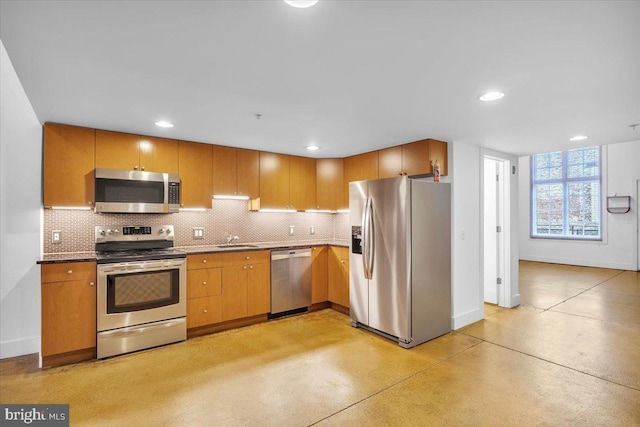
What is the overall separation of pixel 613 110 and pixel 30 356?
6093mm

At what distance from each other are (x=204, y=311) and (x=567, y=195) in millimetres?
9780

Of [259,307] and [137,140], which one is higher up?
[137,140]

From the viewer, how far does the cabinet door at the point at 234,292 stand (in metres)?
3.95

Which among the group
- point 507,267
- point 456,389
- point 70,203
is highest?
point 70,203

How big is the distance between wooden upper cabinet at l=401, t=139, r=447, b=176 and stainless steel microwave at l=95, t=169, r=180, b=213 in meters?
2.86

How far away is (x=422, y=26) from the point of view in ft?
5.39

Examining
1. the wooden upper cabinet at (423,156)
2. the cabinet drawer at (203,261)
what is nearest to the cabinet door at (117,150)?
the cabinet drawer at (203,261)

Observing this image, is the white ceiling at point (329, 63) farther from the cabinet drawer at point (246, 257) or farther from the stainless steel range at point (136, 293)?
the cabinet drawer at point (246, 257)

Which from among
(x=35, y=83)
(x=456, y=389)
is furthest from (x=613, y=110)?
(x=35, y=83)

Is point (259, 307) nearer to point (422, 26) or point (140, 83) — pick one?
point (140, 83)

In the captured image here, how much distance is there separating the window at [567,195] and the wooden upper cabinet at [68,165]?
999 cm

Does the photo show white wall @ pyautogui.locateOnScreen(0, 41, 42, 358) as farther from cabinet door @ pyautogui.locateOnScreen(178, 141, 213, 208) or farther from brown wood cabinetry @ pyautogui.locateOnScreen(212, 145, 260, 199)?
brown wood cabinetry @ pyautogui.locateOnScreen(212, 145, 260, 199)

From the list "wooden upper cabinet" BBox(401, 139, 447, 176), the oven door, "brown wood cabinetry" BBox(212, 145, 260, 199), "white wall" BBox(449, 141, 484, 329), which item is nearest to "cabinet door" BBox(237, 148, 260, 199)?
"brown wood cabinetry" BBox(212, 145, 260, 199)

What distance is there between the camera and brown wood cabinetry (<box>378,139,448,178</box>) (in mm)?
3912
